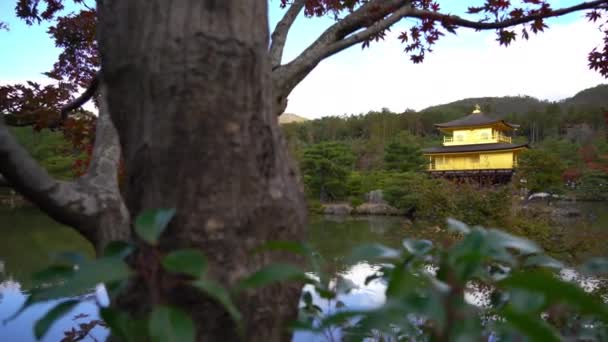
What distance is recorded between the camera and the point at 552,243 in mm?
4312

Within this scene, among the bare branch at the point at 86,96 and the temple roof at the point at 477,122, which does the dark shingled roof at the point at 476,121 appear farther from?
the bare branch at the point at 86,96

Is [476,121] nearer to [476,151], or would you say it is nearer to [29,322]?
[476,151]

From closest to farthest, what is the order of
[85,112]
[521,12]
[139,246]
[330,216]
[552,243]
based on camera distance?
1. [139,246]
2. [521,12]
3. [85,112]
4. [552,243]
5. [330,216]

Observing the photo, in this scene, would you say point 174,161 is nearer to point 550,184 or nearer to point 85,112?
point 85,112

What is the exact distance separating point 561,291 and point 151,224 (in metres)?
0.33

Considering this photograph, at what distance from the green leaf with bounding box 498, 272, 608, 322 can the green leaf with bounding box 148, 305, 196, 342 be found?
0.26m

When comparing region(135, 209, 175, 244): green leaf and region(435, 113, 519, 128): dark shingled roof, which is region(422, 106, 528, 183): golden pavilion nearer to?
region(435, 113, 519, 128): dark shingled roof

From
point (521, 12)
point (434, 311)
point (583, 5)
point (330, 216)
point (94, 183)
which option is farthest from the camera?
point (330, 216)

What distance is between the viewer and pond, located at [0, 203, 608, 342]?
3104 mm

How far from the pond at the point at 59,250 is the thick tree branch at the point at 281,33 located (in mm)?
633

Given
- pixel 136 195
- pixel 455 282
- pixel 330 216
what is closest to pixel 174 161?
pixel 136 195

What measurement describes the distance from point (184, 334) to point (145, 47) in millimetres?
355

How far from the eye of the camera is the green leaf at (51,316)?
381 mm

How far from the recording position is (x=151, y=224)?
1.24 ft
